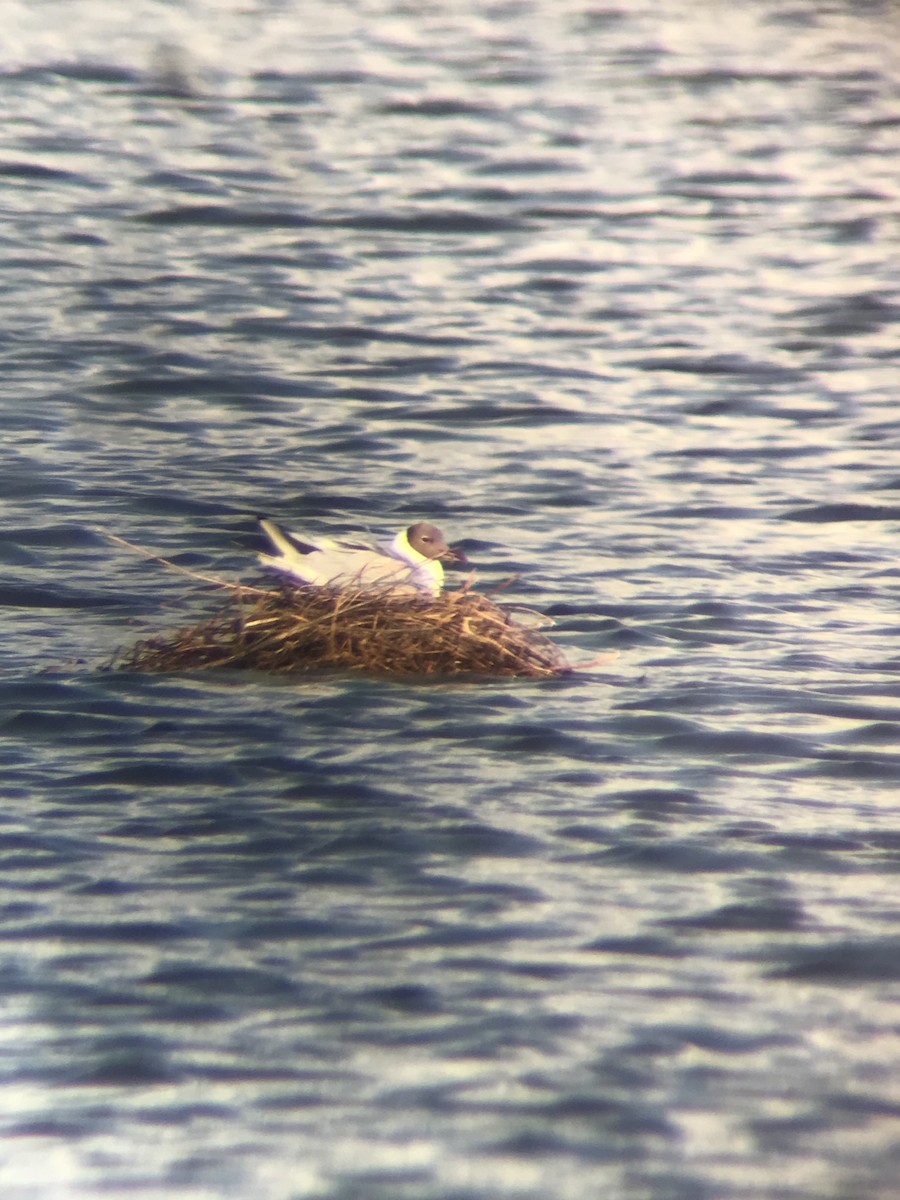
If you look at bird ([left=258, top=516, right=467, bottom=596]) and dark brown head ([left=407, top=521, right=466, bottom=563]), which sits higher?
bird ([left=258, top=516, right=467, bottom=596])

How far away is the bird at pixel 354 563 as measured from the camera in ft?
27.0

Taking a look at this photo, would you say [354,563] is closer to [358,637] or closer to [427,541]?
[358,637]

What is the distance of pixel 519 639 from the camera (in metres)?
8.32

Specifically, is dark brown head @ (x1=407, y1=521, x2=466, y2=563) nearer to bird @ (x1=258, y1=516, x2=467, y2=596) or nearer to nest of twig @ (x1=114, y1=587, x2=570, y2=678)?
bird @ (x1=258, y1=516, x2=467, y2=596)

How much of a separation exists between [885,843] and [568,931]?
1.39 meters

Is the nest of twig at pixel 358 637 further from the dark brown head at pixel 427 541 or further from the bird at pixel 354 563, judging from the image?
the dark brown head at pixel 427 541

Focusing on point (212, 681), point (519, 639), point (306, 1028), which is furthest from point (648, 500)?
point (306, 1028)

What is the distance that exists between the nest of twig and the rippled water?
0.26 meters

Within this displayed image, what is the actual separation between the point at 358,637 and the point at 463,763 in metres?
1.27

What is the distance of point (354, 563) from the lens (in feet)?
27.4

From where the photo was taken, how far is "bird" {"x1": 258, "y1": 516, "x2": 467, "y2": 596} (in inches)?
324

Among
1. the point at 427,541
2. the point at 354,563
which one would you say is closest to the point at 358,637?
the point at 354,563

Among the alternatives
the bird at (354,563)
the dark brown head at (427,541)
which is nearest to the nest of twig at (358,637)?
the bird at (354,563)

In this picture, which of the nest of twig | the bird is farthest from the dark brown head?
the nest of twig
